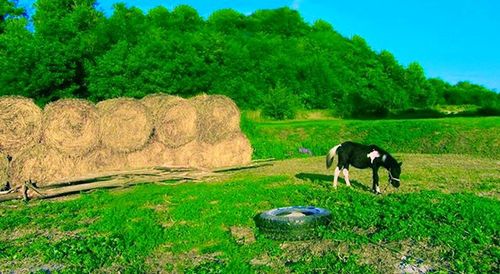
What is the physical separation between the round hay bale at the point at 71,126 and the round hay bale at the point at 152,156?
61.8 inches

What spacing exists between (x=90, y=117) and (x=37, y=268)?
9497 mm

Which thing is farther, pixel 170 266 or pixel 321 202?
pixel 321 202

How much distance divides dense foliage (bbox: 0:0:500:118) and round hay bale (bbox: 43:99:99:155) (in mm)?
26598

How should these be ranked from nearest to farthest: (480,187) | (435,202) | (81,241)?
(81,241)
(435,202)
(480,187)

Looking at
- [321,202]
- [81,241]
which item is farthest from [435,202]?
[81,241]

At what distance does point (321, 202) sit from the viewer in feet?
37.5

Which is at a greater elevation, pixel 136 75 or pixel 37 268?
pixel 136 75

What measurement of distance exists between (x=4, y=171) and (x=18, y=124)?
5.21 ft

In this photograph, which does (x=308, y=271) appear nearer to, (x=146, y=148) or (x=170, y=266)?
Answer: (x=170, y=266)

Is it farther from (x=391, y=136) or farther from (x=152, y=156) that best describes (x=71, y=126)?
(x=391, y=136)

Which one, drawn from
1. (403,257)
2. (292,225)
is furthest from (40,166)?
(403,257)

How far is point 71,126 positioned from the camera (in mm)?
15664

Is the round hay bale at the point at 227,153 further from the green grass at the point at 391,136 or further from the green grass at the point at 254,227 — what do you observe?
the green grass at the point at 391,136

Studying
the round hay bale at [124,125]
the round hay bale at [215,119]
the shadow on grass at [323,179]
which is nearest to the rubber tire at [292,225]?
the shadow on grass at [323,179]
